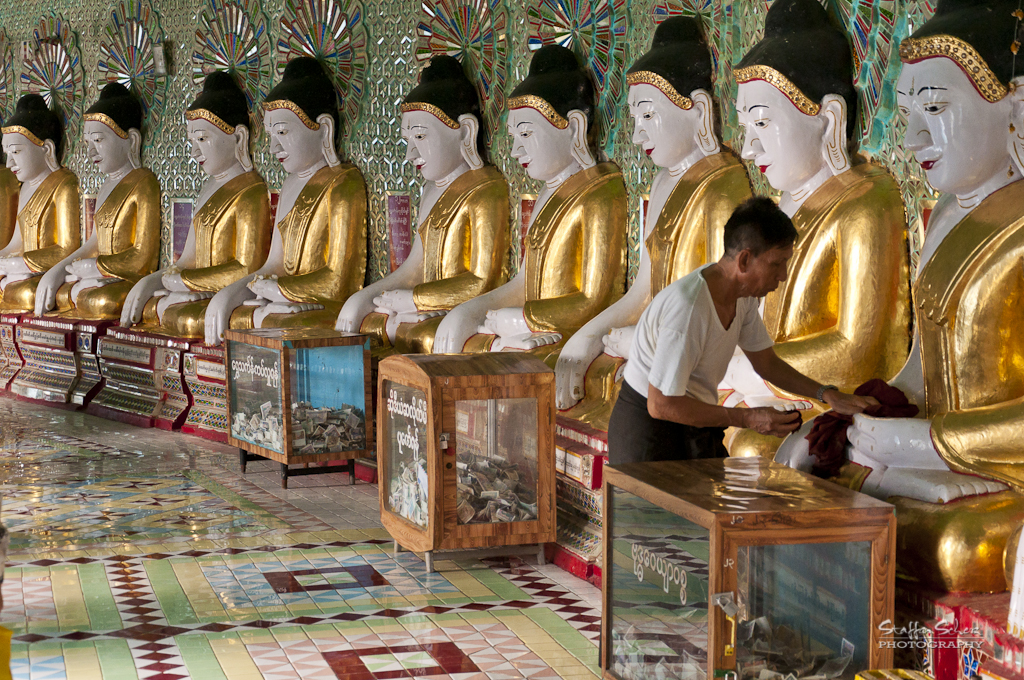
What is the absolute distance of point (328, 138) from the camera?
23.2ft

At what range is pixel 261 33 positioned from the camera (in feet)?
25.5

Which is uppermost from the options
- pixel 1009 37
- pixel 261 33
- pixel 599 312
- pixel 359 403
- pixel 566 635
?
pixel 261 33

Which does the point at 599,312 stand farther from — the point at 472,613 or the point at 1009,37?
the point at 1009,37

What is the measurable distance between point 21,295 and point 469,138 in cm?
446

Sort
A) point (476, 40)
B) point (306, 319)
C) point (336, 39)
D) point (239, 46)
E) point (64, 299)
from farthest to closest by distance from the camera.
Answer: point (64, 299) → point (239, 46) → point (336, 39) → point (306, 319) → point (476, 40)

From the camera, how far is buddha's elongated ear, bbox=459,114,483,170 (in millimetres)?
6176

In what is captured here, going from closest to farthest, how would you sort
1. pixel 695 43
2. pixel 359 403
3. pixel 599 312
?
pixel 695 43 < pixel 599 312 < pixel 359 403

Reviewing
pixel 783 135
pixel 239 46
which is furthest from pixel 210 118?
pixel 783 135

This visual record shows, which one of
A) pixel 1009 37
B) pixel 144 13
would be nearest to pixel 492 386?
pixel 1009 37

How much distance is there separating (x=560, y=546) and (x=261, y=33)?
4513 mm

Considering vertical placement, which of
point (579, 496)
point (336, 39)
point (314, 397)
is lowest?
point (579, 496)

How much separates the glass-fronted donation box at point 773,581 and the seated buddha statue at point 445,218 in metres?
3.38

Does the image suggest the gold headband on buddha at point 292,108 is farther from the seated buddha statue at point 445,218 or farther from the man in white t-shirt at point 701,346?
the man in white t-shirt at point 701,346

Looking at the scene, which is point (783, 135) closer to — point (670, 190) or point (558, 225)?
point (670, 190)
